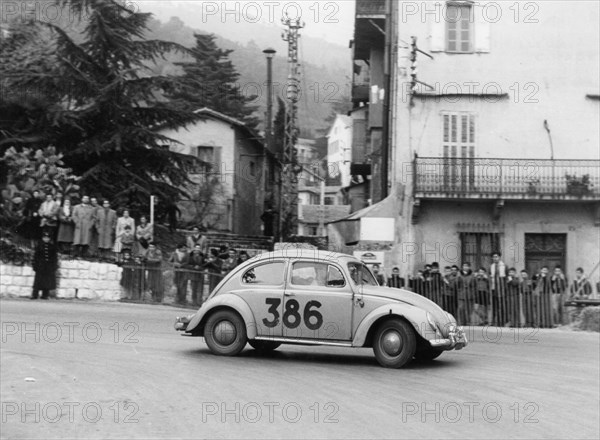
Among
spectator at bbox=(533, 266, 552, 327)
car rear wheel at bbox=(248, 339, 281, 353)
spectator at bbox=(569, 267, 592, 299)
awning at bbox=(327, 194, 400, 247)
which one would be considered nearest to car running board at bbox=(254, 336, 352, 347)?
car rear wheel at bbox=(248, 339, 281, 353)

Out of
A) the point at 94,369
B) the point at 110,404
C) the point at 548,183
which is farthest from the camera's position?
the point at 548,183

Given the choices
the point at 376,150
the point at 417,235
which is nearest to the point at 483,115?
the point at 417,235

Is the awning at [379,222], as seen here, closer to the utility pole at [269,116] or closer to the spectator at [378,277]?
the spectator at [378,277]

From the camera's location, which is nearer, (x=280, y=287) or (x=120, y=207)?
(x=280, y=287)

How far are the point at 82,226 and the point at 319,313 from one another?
1273cm

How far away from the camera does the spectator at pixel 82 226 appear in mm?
23281

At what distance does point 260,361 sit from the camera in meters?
12.4

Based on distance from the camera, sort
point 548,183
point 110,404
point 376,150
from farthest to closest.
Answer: point 376,150 → point 548,183 → point 110,404

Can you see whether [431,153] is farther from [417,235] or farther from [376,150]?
[376,150]

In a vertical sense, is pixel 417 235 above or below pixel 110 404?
above

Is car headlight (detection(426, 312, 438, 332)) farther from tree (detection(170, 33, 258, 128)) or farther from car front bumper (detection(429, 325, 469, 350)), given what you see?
tree (detection(170, 33, 258, 128))

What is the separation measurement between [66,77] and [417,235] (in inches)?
529

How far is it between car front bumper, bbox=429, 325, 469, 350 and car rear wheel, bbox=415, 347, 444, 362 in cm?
37

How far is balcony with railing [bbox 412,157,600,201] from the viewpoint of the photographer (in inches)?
1098
